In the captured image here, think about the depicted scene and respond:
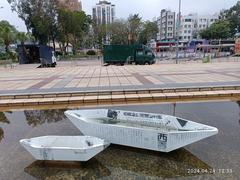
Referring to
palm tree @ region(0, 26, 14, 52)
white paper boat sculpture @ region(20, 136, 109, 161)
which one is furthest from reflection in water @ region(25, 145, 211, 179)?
palm tree @ region(0, 26, 14, 52)

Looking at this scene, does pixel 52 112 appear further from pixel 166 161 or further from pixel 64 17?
pixel 64 17

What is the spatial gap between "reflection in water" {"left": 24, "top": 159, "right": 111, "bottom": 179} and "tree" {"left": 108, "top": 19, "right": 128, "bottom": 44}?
4565cm

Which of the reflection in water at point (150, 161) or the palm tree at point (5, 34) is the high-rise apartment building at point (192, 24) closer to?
the palm tree at point (5, 34)

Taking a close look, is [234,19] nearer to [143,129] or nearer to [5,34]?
[5,34]

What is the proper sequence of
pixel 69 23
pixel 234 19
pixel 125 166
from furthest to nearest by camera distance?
1. pixel 234 19
2. pixel 69 23
3. pixel 125 166

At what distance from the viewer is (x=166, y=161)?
312 cm

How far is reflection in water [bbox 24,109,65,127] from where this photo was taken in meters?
4.81

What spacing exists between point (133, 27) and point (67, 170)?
46.6 metres

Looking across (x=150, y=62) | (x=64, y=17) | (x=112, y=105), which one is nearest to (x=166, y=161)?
(x=112, y=105)

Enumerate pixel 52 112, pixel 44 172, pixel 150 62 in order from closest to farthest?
1. pixel 44 172
2. pixel 52 112
3. pixel 150 62

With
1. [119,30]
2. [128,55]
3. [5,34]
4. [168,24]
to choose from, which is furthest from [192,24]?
[128,55]

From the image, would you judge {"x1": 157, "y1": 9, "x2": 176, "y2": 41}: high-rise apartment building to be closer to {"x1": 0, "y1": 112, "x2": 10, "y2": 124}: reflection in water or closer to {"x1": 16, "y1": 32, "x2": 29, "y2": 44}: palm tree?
{"x1": 16, "y1": 32, "x2": 29, "y2": 44}: palm tree

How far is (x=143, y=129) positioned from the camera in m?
3.10

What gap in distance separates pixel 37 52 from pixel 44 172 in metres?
24.8
